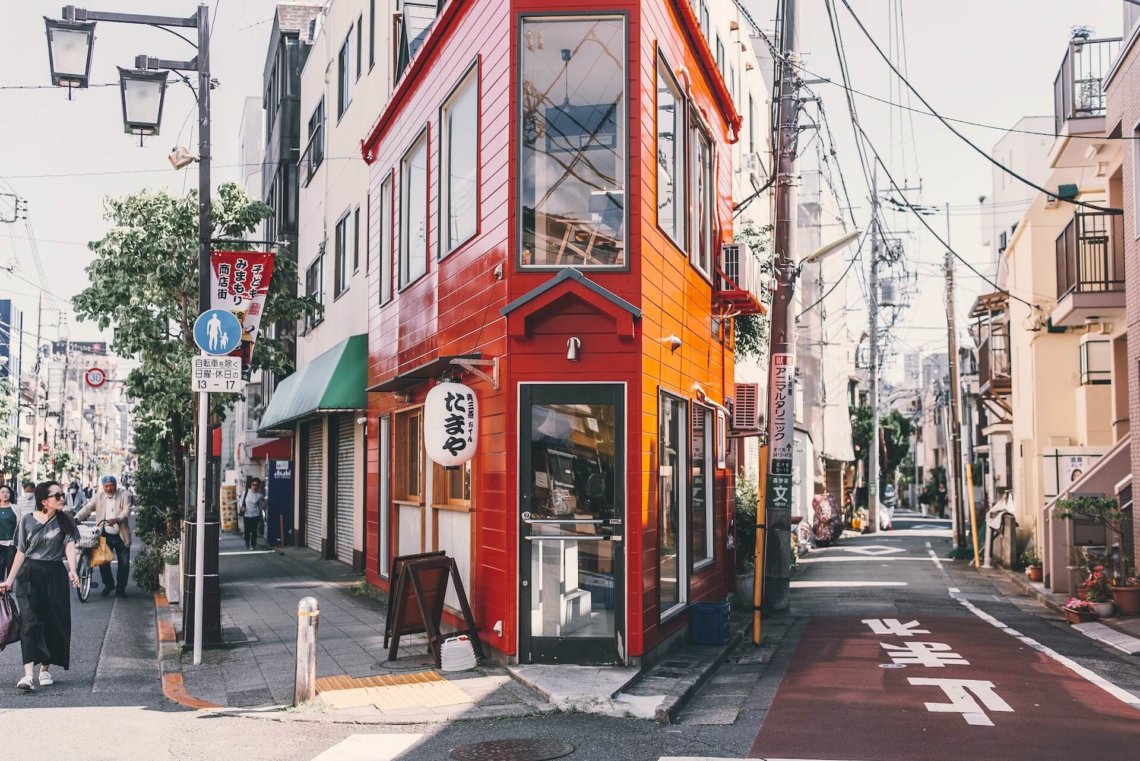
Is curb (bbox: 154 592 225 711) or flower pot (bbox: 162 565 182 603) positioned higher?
flower pot (bbox: 162 565 182 603)

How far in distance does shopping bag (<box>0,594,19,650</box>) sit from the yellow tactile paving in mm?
2876

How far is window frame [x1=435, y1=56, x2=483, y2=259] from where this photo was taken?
11445 millimetres

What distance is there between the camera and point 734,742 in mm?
7684

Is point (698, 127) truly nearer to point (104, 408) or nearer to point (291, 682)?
point (291, 682)

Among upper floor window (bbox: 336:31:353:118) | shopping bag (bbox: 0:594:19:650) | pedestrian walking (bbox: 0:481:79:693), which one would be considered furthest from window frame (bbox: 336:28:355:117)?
shopping bag (bbox: 0:594:19:650)

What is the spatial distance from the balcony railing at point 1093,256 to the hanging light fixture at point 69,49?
16302 mm

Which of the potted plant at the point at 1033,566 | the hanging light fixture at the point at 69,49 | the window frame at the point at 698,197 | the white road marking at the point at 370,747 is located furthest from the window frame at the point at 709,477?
the potted plant at the point at 1033,566

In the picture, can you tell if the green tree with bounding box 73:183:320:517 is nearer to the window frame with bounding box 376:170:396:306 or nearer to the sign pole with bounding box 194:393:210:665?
the window frame with bounding box 376:170:396:306

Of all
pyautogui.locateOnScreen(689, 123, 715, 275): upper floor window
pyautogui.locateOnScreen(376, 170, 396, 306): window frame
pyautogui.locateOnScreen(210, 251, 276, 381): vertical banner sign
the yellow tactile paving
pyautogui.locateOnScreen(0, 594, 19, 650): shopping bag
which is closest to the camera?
the yellow tactile paving

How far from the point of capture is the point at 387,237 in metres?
16.5

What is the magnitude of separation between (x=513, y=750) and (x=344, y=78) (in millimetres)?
19728

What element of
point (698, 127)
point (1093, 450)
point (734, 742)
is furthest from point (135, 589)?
point (1093, 450)

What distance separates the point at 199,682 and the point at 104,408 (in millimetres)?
135889

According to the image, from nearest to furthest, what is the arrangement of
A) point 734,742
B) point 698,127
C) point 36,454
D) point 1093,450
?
point 734,742 → point 698,127 → point 1093,450 → point 36,454
